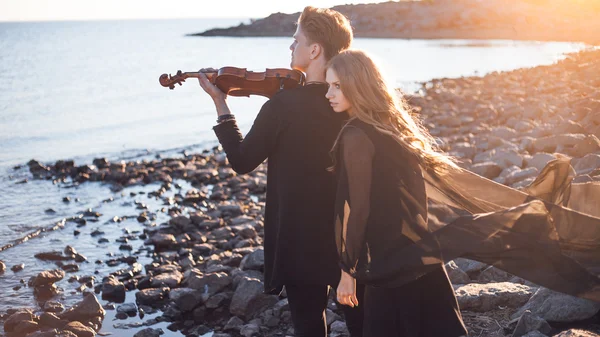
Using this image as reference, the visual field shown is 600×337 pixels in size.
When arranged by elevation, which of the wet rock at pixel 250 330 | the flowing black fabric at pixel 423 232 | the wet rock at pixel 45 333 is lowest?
the wet rock at pixel 250 330

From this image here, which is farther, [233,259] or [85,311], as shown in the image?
[233,259]

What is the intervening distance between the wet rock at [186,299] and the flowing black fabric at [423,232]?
3623 mm

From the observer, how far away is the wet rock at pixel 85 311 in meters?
6.21

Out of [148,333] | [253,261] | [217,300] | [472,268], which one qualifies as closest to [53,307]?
[148,333]

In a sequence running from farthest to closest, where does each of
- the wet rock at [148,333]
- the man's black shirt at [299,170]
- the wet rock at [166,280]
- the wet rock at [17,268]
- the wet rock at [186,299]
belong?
the wet rock at [17,268] → the wet rock at [166,280] → the wet rock at [186,299] → the wet rock at [148,333] → the man's black shirt at [299,170]

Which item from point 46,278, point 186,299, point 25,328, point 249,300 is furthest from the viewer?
point 46,278

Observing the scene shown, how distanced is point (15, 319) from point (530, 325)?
4694 millimetres

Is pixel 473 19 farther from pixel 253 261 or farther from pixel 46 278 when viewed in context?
pixel 46 278

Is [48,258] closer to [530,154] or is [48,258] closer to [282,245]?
[282,245]

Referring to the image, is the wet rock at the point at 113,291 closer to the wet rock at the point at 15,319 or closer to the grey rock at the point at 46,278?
the grey rock at the point at 46,278

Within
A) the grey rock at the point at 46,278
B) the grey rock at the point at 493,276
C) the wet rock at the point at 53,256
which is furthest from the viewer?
the wet rock at the point at 53,256

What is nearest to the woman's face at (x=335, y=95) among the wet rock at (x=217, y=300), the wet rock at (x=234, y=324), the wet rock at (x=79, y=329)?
the wet rock at (x=234, y=324)

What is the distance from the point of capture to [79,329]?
5848 millimetres

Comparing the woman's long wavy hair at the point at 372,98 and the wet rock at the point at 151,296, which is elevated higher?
the woman's long wavy hair at the point at 372,98
